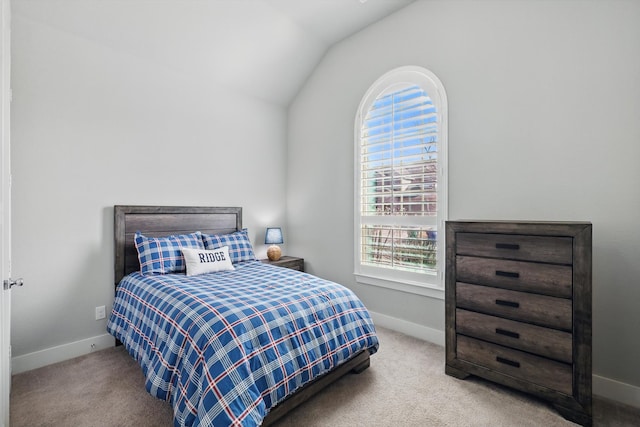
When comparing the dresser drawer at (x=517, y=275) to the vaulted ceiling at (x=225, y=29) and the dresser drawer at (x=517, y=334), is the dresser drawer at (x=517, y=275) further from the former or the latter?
the vaulted ceiling at (x=225, y=29)

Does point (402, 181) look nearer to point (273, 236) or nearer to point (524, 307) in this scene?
point (524, 307)

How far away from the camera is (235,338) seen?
157 cm

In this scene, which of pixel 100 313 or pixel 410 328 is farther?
pixel 410 328

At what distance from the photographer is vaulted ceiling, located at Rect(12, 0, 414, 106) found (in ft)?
8.20

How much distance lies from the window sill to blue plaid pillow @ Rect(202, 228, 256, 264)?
1188 millimetres

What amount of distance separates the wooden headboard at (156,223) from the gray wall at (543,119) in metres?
1.79

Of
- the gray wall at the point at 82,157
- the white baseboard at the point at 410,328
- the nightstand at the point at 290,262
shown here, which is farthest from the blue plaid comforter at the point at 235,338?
the nightstand at the point at 290,262

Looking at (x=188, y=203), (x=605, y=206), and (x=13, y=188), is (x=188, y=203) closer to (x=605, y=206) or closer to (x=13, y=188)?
(x=13, y=188)

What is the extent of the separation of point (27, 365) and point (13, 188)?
1.30m

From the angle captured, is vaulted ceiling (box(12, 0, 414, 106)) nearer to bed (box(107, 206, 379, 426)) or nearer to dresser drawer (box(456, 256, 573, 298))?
bed (box(107, 206, 379, 426))

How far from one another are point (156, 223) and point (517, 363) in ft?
10.1

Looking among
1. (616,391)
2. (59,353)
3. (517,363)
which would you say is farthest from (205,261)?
(616,391)

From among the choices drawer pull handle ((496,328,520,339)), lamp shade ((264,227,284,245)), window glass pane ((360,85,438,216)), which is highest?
window glass pane ((360,85,438,216))

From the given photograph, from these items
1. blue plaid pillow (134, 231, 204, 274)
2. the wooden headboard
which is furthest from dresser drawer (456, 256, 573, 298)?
the wooden headboard
